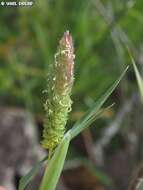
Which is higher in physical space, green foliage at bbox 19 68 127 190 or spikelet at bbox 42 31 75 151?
spikelet at bbox 42 31 75 151

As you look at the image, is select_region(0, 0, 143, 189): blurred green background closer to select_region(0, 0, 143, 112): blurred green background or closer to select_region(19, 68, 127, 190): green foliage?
select_region(0, 0, 143, 112): blurred green background

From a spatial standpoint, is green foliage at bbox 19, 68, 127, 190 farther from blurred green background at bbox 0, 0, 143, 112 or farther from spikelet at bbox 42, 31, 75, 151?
blurred green background at bbox 0, 0, 143, 112

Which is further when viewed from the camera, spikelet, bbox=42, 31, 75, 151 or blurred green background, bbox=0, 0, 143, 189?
blurred green background, bbox=0, 0, 143, 189

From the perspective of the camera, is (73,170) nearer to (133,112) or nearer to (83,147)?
(83,147)

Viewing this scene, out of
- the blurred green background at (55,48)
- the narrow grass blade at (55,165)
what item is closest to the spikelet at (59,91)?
the narrow grass blade at (55,165)

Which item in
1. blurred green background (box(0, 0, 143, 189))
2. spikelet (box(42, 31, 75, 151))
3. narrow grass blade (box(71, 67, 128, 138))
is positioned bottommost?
blurred green background (box(0, 0, 143, 189))

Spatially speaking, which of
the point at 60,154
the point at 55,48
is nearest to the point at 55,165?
the point at 60,154

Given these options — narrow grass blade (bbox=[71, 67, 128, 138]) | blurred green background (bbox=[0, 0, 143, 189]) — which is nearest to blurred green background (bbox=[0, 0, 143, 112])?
blurred green background (bbox=[0, 0, 143, 189])
